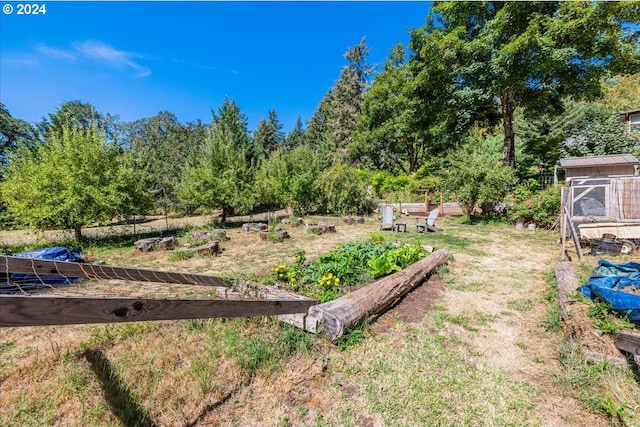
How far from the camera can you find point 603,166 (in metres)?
11.7

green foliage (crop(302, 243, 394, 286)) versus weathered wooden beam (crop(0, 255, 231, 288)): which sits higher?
weathered wooden beam (crop(0, 255, 231, 288))

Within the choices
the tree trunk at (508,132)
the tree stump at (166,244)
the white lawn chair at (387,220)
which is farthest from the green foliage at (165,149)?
the tree trunk at (508,132)

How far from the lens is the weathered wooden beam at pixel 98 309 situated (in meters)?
0.93

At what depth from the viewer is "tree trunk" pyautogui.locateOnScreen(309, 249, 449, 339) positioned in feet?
9.54

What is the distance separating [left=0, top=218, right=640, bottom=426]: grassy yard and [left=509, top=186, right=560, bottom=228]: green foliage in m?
7.44

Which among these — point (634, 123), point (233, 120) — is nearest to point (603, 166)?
point (634, 123)

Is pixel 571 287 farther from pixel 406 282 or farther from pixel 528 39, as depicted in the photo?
pixel 528 39

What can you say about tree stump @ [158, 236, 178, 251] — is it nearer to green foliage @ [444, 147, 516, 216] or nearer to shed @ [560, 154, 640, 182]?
green foliage @ [444, 147, 516, 216]

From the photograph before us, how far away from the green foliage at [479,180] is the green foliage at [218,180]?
9.27m

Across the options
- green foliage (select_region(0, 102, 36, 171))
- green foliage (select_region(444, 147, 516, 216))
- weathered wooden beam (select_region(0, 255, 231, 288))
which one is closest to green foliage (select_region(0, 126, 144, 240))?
weathered wooden beam (select_region(0, 255, 231, 288))

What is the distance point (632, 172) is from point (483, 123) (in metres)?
6.68

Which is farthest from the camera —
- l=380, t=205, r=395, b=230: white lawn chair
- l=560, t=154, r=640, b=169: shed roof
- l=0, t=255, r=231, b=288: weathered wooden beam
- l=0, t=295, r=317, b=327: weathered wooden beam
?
l=560, t=154, r=640, b=169: shed roof

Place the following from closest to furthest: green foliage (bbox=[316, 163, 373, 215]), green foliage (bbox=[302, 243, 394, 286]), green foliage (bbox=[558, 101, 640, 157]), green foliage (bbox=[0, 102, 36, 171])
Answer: green foliage (bbox=[302, 243, 394, 286]), green foliage (bbox=[316, 163, 373, 215]), green foliage (bbox=[558, 101, 640, 157]), green foliage (bbox=[0, 102, 36, 171])

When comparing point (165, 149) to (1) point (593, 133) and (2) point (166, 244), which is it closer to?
(2) point (166, 244)
